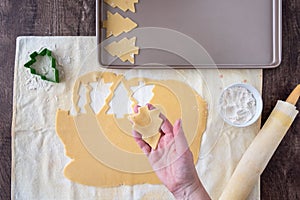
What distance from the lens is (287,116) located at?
3.04 ft

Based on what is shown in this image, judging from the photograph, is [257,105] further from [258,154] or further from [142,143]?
[142,143]

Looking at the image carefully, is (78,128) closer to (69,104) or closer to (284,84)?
(69,104)

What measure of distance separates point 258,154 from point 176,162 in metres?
0.20

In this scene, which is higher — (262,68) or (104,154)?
(262,68)

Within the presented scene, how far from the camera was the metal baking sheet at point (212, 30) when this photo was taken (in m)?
0.96

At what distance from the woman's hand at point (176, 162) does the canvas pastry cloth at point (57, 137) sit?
0.10 metres

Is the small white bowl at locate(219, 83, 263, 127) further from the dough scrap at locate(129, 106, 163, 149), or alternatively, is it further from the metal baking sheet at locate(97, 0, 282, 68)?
the dough scrap at locate(129, 106, 163, 149)

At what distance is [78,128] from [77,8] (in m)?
0.28

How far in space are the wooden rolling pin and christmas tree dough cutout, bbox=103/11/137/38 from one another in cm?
38

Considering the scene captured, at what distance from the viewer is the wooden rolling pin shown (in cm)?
91

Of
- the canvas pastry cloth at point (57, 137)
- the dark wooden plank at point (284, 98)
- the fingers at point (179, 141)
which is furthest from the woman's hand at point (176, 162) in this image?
the dark wooden plank at point (284, 98)

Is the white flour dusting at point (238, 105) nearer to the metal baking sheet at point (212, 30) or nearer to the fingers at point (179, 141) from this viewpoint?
the metal baking sheet at point (212, 30)

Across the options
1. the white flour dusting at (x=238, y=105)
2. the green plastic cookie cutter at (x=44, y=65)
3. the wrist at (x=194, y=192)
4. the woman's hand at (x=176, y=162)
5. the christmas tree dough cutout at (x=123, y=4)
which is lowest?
the wrist at (x=194, y=192)

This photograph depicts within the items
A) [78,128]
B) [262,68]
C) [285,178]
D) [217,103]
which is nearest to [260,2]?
[262,68]
